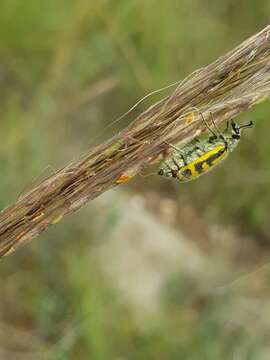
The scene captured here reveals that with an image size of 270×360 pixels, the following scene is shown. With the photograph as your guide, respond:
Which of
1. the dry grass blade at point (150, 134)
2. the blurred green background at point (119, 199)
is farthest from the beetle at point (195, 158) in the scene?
the blurred green background at point (119, 199)

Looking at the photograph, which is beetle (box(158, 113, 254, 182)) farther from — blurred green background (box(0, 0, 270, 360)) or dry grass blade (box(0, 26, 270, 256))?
blurred green background (box(0, 0, 270, 360))

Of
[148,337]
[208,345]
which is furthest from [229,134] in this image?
[148,337]

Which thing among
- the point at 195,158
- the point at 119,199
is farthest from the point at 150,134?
the point at 119,199

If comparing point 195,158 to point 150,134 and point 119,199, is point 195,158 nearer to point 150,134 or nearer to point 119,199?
point 150,134

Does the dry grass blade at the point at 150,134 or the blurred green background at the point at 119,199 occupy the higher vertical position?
the blurred green background at the point at 119,199

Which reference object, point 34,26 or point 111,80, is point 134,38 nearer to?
point 111,80

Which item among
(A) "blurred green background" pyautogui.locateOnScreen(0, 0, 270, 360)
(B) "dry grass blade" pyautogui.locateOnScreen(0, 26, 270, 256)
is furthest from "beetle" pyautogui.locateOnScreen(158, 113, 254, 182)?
(A) "blurred green background" pyautogui.locateOnScreen(0, 0, 270, 360)

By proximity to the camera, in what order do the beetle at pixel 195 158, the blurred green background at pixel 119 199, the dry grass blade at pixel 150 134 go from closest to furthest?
the dry grass blade at pixel 150 134, the beetle at pixel 195 158, the blurred green background at pixel 119 199

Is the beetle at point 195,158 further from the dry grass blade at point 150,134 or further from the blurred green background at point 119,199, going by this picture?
the blurred green background at point 119,199
